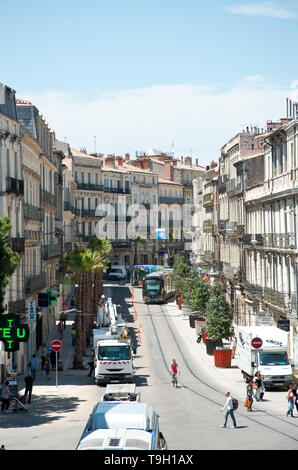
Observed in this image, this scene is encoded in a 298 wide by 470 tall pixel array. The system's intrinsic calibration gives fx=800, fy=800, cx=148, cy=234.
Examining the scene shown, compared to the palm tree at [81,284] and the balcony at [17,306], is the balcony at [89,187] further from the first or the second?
the balcony at [17,306]

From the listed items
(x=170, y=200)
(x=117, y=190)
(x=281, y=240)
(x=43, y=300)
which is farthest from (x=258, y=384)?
(x=170, y=200)

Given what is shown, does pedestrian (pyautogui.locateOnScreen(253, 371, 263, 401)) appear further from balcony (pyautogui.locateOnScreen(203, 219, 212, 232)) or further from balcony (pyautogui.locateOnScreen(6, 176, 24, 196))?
balcony (pyautogui.locateOnScreen(203, 219, 212, 232))

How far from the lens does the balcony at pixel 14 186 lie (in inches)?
1575

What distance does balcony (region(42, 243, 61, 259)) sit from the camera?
55319 mm

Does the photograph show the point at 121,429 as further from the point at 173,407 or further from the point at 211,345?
the point at 211,345

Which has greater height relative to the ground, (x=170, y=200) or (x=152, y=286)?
(x=170, y=200)

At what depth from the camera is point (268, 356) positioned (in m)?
37.3

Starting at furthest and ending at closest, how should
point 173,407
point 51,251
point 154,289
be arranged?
1. point 154,289
2. point 51,251
3. point 173,407

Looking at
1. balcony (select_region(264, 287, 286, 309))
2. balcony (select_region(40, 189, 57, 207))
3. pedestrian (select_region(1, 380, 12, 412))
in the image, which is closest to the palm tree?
balcony (select_region(40, 189, 57, 207))

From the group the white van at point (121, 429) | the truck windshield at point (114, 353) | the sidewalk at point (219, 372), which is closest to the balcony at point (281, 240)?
the sidewalk at point (219, 372)

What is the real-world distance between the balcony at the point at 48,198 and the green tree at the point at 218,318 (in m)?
16.4

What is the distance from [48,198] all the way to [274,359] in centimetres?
2801

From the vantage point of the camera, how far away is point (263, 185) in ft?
171

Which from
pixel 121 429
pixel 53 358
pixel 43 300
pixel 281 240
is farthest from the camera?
pixel 43 300
